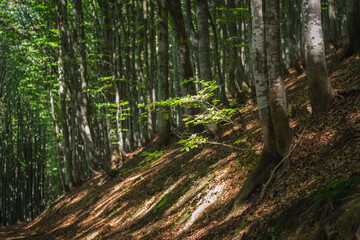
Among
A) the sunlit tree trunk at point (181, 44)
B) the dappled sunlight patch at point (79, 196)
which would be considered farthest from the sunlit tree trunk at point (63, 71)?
the sunlit tree trunk at point (181, 44)

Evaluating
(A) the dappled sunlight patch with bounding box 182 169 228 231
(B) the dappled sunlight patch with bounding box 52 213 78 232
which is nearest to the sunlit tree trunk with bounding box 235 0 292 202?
(A) the dappled sunlight patch with bounding box 182 169 228 231

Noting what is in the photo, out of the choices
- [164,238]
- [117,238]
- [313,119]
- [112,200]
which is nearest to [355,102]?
[313,119]

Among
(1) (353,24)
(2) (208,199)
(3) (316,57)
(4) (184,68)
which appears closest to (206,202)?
(2) (208,199)

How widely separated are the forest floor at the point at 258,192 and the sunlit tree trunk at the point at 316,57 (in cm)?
23

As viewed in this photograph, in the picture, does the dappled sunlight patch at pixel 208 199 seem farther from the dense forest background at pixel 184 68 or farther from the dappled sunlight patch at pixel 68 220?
the dappled sunlight patch at pixel 68 220

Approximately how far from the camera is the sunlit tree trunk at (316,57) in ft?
Answer: 16.1

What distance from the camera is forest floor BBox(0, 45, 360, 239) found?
9.58ft

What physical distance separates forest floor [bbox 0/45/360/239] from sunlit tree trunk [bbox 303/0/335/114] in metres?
0.23

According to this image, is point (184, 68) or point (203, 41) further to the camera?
point (184, 68)

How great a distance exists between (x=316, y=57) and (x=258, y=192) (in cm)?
255

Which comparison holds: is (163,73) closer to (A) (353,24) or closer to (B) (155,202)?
(B) (155,202)

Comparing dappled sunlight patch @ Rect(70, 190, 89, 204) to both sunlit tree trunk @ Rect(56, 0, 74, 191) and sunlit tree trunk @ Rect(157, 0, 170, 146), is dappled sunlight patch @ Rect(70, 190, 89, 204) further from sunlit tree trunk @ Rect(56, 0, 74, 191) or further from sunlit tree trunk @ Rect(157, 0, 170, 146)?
sunlit tree trunk @ Rect(157, 0, 170, 146)

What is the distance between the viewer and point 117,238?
7.07 metres

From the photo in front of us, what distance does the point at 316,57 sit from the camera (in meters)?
4.93
